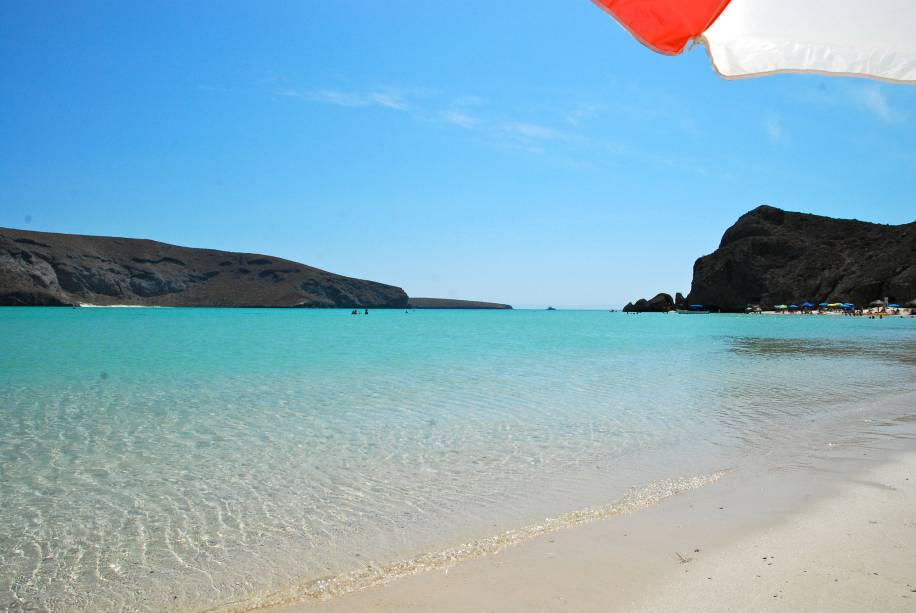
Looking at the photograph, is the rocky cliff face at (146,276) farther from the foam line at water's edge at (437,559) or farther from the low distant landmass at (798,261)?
the foam line at water's edge at (437,559)

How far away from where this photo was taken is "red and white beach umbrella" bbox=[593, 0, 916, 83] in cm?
230

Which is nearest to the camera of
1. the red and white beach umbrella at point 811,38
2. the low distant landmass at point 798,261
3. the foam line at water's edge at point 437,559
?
the red and white beach umbrella at point 811,38

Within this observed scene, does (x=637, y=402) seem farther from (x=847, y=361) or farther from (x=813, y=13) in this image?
(x=847, y=361)

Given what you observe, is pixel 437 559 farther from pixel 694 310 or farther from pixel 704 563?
pixel 694 310

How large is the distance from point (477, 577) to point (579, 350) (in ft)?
69.8

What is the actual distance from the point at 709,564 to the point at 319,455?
469cm

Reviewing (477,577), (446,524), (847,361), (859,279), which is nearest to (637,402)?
(446,524)

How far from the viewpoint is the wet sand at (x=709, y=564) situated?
3.11 m

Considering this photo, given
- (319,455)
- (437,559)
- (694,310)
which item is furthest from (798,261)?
(437,559)

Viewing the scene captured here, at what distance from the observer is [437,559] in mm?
3908

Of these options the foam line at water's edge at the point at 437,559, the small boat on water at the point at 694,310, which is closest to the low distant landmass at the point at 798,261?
the small boat on water at the point at 694,310

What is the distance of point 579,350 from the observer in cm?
2419

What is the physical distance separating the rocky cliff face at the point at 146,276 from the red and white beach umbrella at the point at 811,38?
15117 cm

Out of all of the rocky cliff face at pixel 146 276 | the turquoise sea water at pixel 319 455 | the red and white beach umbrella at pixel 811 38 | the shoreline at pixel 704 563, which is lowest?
the turquoise sea water at pixel 319 455
